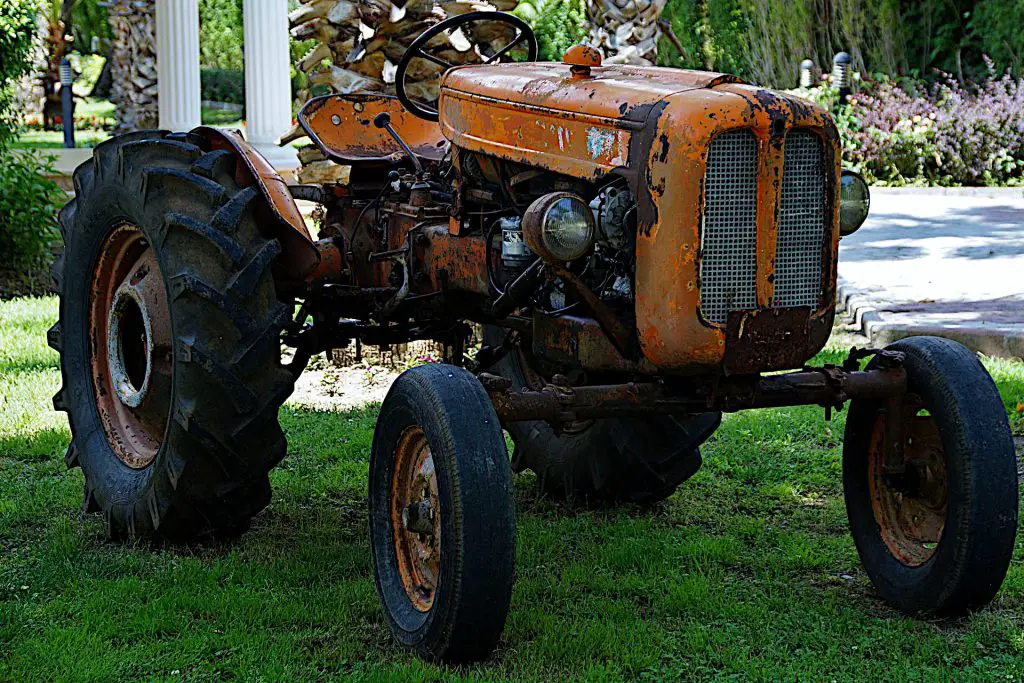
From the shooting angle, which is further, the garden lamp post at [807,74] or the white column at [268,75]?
the garden lamp post at [807,74]

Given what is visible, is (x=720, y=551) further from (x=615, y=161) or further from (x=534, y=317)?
(x=615, y=161)

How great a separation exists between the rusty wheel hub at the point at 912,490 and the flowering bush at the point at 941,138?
1208 cm

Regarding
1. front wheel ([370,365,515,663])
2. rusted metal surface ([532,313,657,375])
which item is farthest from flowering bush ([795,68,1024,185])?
front wheel ([370,365,515,663])

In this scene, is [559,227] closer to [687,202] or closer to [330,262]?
[687,202]

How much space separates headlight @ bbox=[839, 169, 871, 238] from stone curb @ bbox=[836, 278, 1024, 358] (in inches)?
134

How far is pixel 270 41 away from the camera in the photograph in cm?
1421

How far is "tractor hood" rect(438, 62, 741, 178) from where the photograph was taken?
3738 mm

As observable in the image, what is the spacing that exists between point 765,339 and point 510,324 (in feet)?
3.52

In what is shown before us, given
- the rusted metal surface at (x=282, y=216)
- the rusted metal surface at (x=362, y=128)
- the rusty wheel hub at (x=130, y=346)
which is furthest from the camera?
the rusted metal surface at (x=362, y=128)

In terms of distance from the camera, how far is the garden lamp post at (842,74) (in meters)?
18.1

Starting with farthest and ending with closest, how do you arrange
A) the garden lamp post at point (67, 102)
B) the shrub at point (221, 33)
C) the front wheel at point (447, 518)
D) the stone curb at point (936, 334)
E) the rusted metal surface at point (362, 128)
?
1. the shrub at point (221, 33)
2. the garden lamp post at point (67, 102)
3. the stone curb at point (936, 334)
4. the rusted metal surface at point (362, 128)
5. the front wheel at point (447, 518)

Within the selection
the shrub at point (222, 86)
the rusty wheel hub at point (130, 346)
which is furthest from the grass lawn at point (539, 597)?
the shrub at point (222, 86)

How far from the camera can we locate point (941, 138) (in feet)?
52.0

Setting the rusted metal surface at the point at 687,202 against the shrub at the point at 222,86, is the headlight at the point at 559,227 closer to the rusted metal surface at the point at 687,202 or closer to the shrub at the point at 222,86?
the rusted metal surface at the point at 687,202
